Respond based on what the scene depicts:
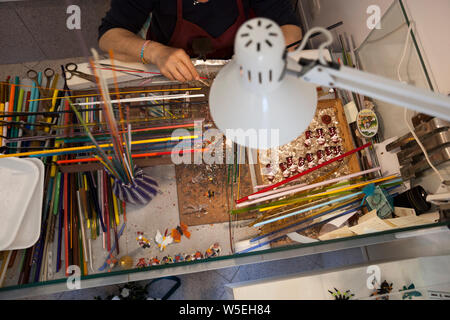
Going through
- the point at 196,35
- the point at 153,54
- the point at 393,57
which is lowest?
the point at 393,57

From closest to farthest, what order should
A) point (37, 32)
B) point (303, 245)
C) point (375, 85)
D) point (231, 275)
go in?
point (375, 85), point (303, 245), point (231, 275), point (37, 32)

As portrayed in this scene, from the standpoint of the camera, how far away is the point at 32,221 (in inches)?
43.2

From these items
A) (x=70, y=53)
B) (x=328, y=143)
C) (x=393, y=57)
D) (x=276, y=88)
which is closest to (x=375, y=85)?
(x=276, y=88)

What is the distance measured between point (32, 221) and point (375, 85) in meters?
1.21

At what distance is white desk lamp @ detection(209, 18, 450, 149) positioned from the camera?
0.43 meters

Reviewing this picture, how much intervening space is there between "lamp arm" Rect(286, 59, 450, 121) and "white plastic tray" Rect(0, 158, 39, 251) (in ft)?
3.57

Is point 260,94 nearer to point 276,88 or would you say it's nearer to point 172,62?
point 276,88

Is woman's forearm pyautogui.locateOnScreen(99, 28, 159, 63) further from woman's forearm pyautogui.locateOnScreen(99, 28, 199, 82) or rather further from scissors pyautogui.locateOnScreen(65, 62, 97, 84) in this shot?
scissors pyautogui.locateOnScreen(65, 62, 97, 84)

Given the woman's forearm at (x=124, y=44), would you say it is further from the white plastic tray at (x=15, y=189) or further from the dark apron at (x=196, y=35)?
the white plastic tray at (x=15, y=189)

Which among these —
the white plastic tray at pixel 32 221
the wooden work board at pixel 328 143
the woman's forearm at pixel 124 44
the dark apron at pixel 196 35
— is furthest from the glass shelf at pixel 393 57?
the white plastic tray at pixel 32 221

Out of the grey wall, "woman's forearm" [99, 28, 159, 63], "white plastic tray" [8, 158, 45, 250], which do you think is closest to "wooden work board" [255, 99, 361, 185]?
"woman's forearm" [99, 28, 159, 63]

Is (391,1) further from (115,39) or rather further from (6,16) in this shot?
(6,16)
